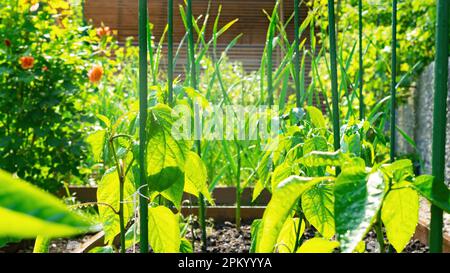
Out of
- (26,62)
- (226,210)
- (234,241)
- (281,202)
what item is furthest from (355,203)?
(26,62)

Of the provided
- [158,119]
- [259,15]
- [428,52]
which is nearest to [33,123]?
[259,15]

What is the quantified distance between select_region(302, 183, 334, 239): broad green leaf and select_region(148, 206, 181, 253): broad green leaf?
14 cm

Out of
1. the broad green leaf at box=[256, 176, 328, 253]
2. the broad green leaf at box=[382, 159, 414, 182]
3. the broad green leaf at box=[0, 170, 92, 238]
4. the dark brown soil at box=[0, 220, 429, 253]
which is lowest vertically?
the dark brown soil at box=[0, 220, 429, 253]

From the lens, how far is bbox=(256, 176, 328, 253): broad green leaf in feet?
1.29

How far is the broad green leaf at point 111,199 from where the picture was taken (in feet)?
2.23

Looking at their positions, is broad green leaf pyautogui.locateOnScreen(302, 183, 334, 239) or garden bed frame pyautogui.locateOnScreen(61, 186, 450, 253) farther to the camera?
garden bed frame pyautogui.locateOnScreen(61, 186, 450, 253)

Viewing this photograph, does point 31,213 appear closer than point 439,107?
Yes

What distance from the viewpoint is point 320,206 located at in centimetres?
63

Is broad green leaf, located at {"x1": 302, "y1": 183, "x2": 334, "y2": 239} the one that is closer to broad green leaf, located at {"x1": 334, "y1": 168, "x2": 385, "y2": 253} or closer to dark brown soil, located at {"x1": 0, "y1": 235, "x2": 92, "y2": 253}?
broad green leaf, located at {"x1": 334, "y1": 168, "x2": 385, "y2": 253}

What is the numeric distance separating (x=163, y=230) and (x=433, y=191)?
1.07 ft

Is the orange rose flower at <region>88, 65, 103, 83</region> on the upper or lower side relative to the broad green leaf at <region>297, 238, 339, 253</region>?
upper

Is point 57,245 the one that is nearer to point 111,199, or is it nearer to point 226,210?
point 226,210

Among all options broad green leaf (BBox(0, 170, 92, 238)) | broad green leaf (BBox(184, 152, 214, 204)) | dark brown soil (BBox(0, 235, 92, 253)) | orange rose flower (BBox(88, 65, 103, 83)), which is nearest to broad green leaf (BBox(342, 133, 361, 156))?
broad green leaf (BBox(184, 152, 214, 204))

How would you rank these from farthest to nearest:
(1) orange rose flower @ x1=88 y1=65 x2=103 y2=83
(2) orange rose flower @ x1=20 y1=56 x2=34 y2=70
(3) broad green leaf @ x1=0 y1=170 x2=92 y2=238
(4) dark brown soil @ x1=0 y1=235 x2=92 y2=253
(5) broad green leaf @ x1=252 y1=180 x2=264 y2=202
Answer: (1) orange rose flower @ x1=88 y1=65 x2=103 y2=83
(2) orange rose flower @ x1=20 y1=56 x2=34 y2=70
(4) dark brown soil @ x1=0 y1=235 x2=92 y2=253
(5) broad green leaf @ x1=252 y1=180 x2=264 y2=202
(3) broad green leaf @ x1=0 y1=170 x2=92 y2=238
